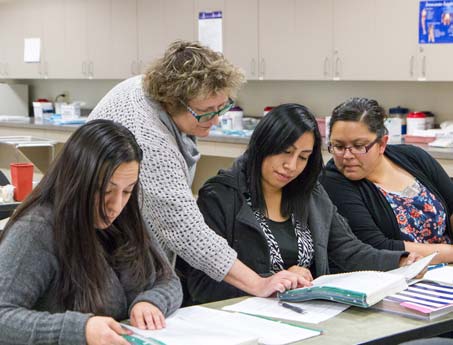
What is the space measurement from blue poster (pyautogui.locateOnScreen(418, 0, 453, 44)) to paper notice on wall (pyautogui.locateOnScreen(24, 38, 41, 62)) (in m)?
4.02

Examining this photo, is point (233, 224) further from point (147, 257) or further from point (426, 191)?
point (426, 191)

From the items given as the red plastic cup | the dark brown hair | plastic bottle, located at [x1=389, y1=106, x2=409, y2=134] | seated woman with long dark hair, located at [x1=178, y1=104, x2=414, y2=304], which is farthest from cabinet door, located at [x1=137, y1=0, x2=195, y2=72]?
the dark brown hair

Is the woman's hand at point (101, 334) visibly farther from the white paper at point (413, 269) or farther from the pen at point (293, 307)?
the white paper at point (413, 269)

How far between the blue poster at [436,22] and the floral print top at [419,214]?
2.29 m

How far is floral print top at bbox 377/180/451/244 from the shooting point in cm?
A: 278

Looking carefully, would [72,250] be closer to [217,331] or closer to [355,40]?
[217,331]

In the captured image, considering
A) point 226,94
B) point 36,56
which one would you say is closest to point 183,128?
point 226,94

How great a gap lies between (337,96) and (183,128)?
145 inches

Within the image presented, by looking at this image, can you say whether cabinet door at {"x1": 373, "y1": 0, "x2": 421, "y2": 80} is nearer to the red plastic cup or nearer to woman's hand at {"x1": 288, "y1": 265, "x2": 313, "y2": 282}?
the red plastic cup

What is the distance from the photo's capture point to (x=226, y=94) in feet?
7.55

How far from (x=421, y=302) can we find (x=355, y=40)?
3454mm

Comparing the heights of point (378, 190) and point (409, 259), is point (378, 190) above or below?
above

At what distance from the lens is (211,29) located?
6.12m

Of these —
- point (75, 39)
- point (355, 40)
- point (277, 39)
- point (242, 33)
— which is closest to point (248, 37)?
point (242, 33)
